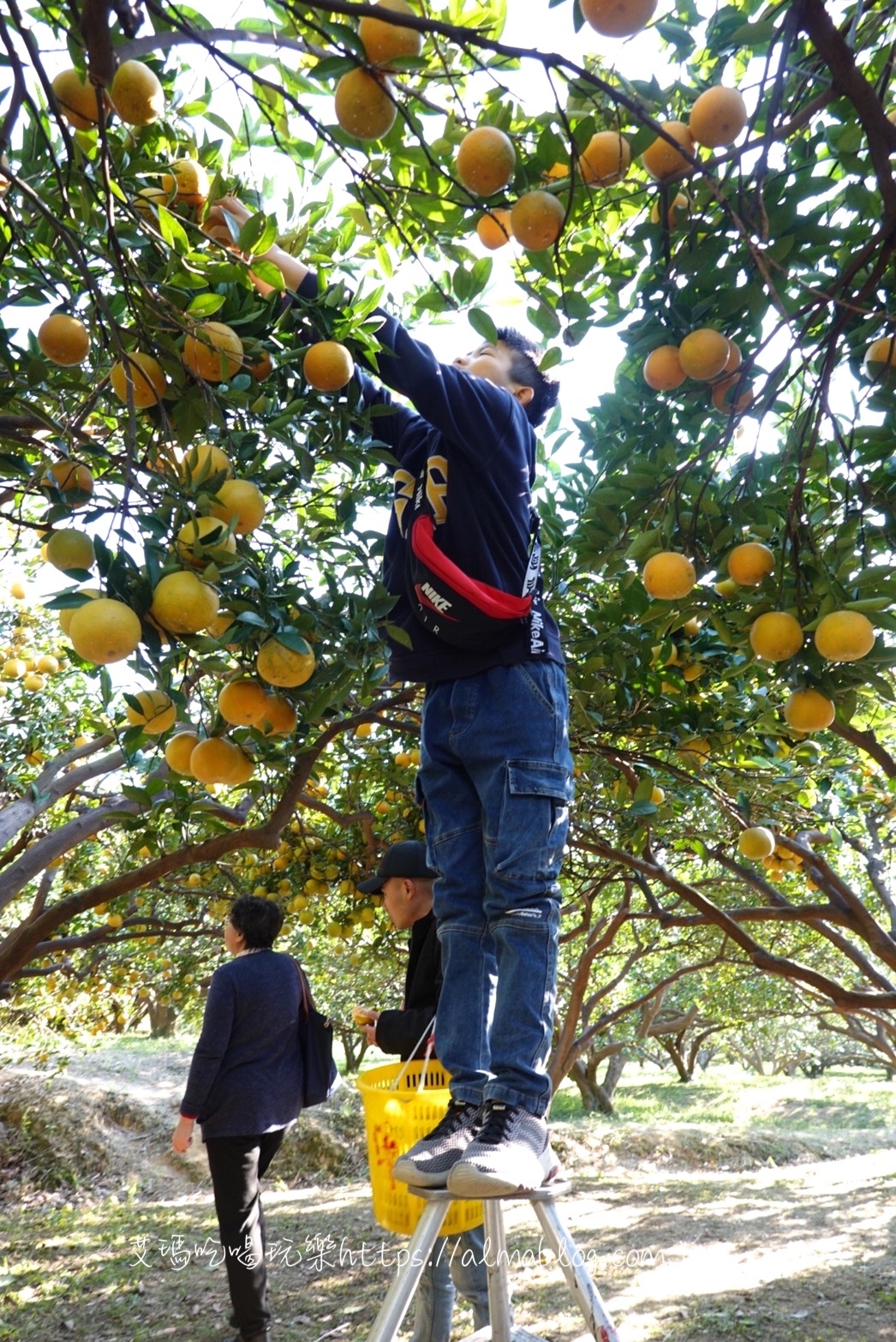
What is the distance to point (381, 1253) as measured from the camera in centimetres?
573

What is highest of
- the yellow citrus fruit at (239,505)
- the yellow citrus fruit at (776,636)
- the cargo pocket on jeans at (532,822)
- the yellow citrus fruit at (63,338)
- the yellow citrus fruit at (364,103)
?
the yellow citrus fruit at (364,103)

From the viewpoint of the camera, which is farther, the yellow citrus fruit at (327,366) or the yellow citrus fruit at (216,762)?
the yellow citrus fruit at (216,762)

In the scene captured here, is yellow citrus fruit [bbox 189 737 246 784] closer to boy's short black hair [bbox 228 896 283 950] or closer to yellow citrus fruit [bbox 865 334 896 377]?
yellow citrus fruit [bbox 865 334 896 377]

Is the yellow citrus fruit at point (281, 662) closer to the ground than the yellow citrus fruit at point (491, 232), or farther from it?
closer to the ground

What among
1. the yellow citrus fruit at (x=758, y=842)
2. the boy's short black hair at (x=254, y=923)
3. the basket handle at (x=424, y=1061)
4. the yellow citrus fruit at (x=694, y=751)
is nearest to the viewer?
the basket handle at (x=424, y=1061)

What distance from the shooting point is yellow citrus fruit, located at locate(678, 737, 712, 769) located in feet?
11.9

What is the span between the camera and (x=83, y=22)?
4.38 feet

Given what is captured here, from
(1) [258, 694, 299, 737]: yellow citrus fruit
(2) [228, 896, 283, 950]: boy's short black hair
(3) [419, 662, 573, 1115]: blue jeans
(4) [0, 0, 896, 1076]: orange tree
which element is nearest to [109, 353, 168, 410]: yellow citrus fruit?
(4) [0, 0, 896, 1076]: orange tree

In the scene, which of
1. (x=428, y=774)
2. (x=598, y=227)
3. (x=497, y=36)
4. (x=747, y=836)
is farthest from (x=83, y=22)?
(x=747, y=836)

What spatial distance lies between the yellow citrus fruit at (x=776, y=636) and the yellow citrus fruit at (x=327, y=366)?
99 cm

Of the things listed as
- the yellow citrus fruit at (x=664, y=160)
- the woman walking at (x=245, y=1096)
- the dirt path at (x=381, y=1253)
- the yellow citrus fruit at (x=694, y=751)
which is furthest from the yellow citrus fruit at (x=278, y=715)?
the dirt path at (x=381, y=1253)

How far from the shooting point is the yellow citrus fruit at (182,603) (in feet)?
4.70

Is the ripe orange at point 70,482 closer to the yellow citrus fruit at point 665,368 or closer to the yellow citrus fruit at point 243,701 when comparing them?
the yellow citrus fruit at point 243,701

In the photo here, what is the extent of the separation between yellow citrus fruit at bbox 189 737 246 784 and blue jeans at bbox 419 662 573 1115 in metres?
0.42
